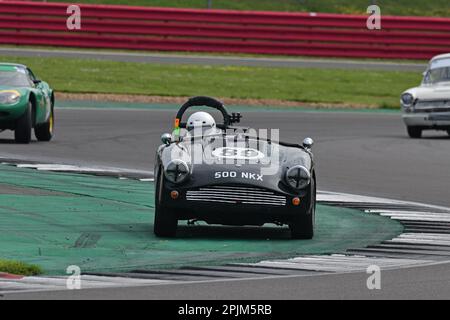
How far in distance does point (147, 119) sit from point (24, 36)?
10525mm

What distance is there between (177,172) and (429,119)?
14.6 m

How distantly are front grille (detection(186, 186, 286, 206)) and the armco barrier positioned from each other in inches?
1033

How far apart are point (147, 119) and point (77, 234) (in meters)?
16.3

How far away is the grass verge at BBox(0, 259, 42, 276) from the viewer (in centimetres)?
1012

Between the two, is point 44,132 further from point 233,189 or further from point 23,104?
point 233,189

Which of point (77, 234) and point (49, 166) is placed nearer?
point (77, 234)

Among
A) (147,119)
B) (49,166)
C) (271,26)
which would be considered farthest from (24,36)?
(49,166)

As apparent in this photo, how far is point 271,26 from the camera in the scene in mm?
39312

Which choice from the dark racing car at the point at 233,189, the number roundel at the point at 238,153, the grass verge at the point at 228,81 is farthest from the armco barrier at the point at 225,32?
the dark racing car at the point at 233,189

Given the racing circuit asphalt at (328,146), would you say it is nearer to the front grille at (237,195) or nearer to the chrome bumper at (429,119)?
the chrome bumper at (429,119)
